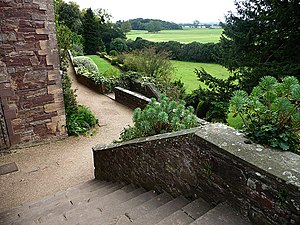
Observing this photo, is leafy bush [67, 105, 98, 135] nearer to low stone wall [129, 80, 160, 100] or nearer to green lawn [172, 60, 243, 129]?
low stone wall [129, 80, 160, 100]

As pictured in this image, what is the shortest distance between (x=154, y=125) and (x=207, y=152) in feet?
5.72

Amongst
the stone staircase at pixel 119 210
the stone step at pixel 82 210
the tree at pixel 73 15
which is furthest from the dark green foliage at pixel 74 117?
the tree at pixel 73 15

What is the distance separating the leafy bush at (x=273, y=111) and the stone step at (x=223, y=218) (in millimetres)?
570

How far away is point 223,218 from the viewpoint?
64.6 inches

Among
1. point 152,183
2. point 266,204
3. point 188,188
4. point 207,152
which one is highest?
point 207,152

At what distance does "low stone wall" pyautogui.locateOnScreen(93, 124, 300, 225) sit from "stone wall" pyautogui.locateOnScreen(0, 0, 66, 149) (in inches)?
151

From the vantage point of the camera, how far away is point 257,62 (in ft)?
26.7

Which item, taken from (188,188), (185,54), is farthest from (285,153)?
(185,54)

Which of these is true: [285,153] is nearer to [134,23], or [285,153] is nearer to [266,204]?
[266,204]

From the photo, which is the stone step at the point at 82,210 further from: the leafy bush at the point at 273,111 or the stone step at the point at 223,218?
the leafy bush at the point at 273,111

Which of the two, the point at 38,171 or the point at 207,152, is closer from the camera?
the point at 207,152

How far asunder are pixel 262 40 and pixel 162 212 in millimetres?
8180

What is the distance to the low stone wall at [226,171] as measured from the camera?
1.41 m

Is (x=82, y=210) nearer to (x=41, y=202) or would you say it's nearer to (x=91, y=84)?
(x=41, y=202)
